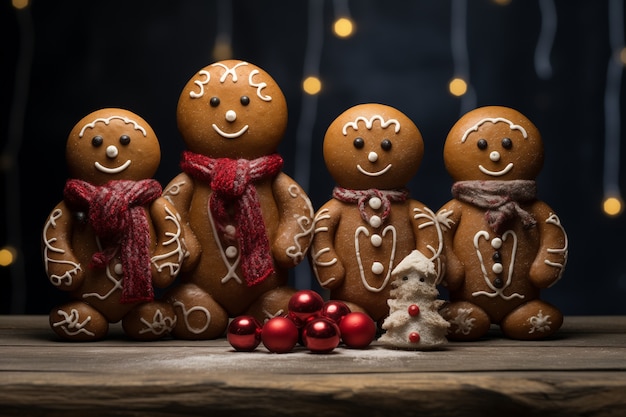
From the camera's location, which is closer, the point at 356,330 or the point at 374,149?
the point at 356,330

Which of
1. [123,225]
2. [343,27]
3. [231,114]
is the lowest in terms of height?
[123,225]

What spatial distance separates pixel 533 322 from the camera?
1.74 metres

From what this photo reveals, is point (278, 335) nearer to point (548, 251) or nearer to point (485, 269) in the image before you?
point (485, 269)

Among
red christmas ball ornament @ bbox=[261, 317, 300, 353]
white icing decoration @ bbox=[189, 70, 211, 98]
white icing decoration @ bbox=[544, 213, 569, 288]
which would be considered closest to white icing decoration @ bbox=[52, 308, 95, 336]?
red christmas ball ornament @ bbox=[261, 317, 300, 353]

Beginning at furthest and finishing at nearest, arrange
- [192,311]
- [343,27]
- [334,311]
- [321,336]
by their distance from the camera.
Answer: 1. [343,27]
2. [192,311]
3. [334,311]
4. [321,336]

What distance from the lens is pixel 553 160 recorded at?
7.42ft

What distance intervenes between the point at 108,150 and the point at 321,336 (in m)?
0.55

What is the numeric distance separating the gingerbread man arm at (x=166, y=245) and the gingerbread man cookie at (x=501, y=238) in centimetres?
53

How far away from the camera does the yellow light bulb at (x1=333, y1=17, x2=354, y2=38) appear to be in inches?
88.3

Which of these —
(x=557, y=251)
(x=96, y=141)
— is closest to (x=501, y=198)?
(x=557, y=251)

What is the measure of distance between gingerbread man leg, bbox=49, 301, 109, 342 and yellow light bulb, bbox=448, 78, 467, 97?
1.08m

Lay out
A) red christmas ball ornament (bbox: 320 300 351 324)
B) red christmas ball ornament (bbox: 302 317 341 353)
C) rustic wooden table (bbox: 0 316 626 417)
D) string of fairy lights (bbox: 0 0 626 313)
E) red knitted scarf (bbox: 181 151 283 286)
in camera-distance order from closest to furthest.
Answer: rustic wooden table (bbox: 0 316 626 417) → red christmas ball ornament (bbox: 302 317 341 353) → red christmas ball ornament (bbox: 320 300 351 324) → red knitted scarf (bbox: 181 151 283 286) → string of fairy lights (bbox: 0 0 626 313)

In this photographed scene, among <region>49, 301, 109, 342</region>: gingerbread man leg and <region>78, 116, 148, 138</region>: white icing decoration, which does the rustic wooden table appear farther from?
<region>78, 116, 148, 138</region>: white icing decoration

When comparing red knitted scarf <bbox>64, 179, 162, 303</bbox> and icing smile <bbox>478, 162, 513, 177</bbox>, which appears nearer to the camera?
red knitted scarf <bbox>64, 179, 162, 303</bbox>
